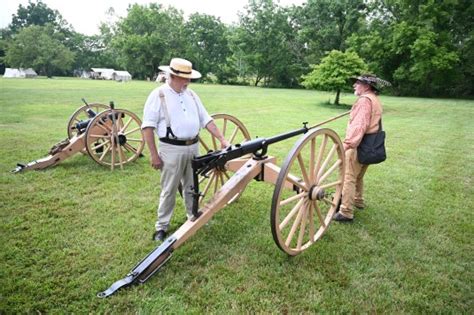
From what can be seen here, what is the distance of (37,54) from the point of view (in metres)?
59.4

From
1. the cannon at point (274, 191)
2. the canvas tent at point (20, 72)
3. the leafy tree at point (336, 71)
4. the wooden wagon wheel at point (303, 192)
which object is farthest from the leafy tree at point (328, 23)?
the canvas tent at point (20, 72)

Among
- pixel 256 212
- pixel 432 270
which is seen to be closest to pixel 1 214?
pixel 256 212

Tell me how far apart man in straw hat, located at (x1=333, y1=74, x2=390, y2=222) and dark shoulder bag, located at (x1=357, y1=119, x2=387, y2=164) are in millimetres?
65

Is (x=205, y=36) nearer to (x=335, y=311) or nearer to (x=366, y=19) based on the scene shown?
(x=366, y=19)

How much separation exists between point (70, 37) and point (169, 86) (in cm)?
8669

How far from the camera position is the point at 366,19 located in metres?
36.3

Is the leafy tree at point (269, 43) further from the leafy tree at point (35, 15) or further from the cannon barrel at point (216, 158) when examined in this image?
the leafy tree at point (35, 15)

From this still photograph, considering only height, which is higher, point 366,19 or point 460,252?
point 366,19

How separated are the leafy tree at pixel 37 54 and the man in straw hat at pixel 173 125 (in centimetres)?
6553

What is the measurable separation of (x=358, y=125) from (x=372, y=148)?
35 centimetres

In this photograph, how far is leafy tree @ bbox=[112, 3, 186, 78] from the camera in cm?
5475

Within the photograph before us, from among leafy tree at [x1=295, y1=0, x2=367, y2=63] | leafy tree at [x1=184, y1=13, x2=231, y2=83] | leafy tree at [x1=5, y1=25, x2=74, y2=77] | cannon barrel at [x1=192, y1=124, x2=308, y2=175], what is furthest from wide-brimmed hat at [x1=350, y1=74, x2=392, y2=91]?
leafy tree at [x1=5, y1=25, x2=74, y2=77]

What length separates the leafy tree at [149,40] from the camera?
54.8 metres

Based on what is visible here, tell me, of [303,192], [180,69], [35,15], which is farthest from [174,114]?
[35,15]
